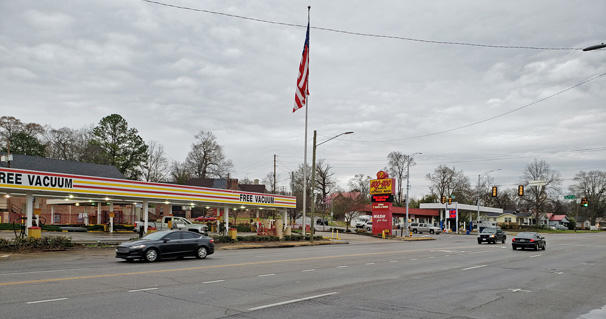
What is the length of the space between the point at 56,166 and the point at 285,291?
48.6m

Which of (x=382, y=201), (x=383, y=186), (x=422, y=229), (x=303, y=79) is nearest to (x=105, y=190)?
(x=303, y=79)

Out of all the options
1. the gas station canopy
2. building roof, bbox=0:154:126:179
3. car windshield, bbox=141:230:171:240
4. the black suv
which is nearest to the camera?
car windshield, bbox=141:230:171:240

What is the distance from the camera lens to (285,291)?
12.2 m

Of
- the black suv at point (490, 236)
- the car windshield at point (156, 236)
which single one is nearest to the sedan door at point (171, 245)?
the car windshield at point (156, 236)

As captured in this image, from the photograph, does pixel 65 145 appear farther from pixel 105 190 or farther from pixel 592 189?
pixel 592 189

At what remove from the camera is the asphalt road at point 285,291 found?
31.3 feet

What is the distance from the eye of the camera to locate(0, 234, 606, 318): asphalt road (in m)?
9.55

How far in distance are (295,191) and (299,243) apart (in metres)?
63.7

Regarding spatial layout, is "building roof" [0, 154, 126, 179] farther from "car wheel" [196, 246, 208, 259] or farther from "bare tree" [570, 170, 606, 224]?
"bare tree" [570, 170, 606, 224]

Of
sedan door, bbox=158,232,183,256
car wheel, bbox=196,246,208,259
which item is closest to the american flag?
car wheel, bbox=196,246,208,259

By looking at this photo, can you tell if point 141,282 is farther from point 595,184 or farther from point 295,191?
point 595,184

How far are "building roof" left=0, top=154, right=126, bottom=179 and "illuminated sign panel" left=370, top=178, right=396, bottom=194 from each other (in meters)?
32.1

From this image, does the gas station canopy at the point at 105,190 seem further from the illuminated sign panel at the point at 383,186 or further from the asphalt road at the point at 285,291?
the illuminated sign panel at the point at 383,186

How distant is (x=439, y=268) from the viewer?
19703mm
